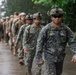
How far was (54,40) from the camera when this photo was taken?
7172mm

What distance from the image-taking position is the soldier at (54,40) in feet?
23.3

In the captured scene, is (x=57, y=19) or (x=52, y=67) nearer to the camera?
(x=57, y=19)

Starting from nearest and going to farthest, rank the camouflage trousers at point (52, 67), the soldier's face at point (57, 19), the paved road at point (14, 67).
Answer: the soldier's face at point (57, 19), the camouflage trousers at point (52, 67), the paved road at point (14, 67)

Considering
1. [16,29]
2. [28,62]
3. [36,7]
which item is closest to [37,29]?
[28,62]

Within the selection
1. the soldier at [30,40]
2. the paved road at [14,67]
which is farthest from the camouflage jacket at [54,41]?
the paved road at [14,67]

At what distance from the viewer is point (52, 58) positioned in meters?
7.26

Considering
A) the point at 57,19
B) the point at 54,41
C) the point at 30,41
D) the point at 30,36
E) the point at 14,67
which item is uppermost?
the point at 57,19

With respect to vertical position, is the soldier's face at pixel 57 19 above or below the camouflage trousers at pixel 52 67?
above

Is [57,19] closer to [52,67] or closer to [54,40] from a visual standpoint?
[54,40]

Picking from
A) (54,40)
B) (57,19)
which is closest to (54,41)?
(54,40)

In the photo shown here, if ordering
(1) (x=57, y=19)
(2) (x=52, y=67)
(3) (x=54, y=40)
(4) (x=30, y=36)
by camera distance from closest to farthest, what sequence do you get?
(1) (x=57, y=19)
(3) (x=54, y=40)
(2) (x=52, y=67)
(4) (x=30, y=36)

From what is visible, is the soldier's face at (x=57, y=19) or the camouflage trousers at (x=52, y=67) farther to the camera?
the camouflage trousers at (x=52, y=67)

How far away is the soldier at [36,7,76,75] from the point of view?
279 inches

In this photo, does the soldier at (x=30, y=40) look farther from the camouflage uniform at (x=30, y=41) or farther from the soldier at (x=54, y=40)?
the soldier at (x=54, y=40)
